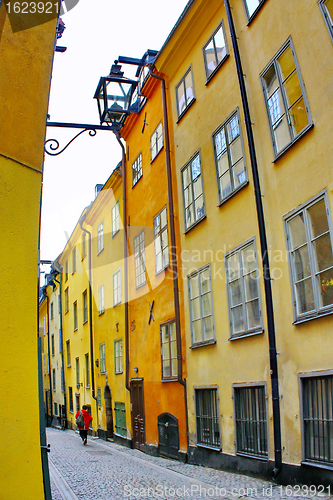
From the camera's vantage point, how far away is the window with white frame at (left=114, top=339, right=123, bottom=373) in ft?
60.7

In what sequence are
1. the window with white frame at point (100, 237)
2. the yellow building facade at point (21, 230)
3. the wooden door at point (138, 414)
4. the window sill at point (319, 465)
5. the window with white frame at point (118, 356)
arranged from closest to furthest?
the yellow building facade at point (21, 230), the window sill at point (319, 465), the wooden door at point (138, 414), the window with white frame at point (118, 356), the window with white frame at point (100, 237)

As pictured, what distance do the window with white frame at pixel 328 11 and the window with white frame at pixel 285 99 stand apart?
0.87 metres

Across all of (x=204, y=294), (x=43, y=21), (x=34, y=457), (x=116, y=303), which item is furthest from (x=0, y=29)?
(x=116, y=303)

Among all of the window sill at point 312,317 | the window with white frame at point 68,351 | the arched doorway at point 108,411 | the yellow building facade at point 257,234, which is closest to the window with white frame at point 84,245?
the window with white frame at point 68,351

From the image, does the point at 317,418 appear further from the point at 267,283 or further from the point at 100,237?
the point at 100,237

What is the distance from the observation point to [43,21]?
4887mm

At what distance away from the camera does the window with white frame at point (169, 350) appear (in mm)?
13198

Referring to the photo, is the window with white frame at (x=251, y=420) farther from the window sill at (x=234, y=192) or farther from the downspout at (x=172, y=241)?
the window sill at (x=234, y=192)

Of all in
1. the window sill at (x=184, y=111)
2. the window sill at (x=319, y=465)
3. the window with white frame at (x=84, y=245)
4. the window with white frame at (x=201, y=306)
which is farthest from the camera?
the window with white frame at (x=84, y=245)

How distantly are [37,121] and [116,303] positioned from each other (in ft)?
49.1

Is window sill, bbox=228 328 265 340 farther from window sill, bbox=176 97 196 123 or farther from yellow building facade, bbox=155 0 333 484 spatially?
window sill, bbox=176 97 196 123

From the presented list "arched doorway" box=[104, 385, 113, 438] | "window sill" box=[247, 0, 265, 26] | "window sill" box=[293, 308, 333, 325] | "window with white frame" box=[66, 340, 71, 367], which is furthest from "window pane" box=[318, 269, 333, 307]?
"window with white frame" box=[66, 340, 71, 367]

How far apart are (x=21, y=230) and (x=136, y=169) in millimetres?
13899

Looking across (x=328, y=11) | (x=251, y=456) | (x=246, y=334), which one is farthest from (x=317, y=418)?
(x=328, y=11)
